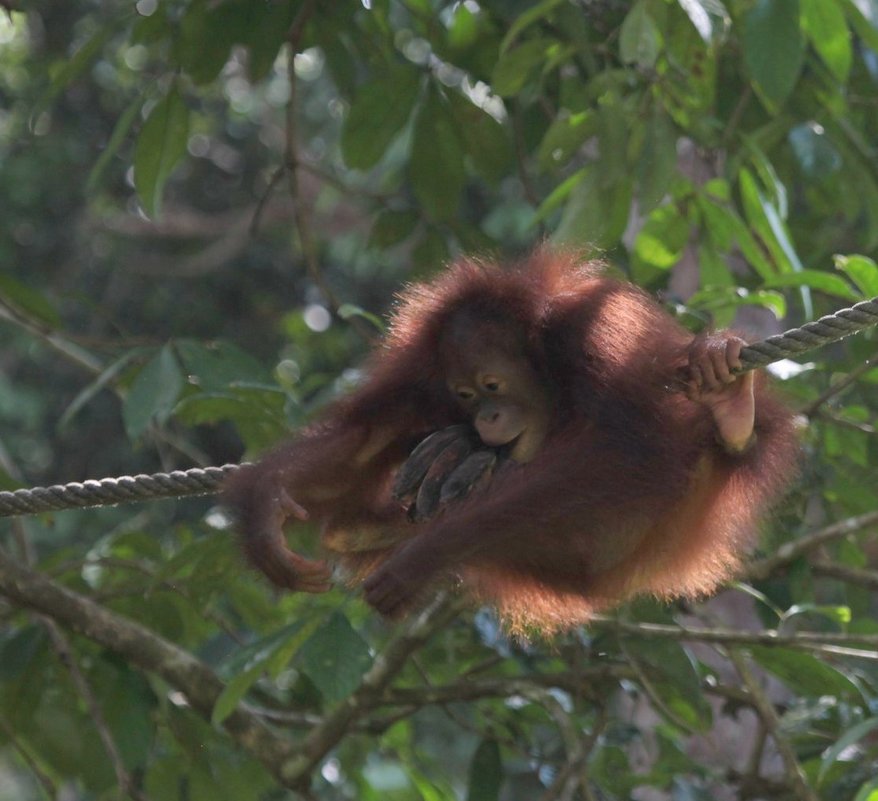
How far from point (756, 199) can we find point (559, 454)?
0.96 meters

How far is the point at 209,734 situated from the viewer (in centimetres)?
329

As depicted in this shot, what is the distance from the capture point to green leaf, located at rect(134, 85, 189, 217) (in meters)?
3.21

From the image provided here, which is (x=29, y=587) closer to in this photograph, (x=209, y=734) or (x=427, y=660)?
(x=209, y=734)

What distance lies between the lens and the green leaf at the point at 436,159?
3.50 meters

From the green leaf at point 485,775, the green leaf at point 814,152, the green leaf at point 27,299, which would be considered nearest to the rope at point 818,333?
the green leaf at point 814,152

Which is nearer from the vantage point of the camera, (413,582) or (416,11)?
(413,582)

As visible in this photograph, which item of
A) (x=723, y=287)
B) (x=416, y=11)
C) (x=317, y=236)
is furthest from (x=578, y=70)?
(x=317, y=236)

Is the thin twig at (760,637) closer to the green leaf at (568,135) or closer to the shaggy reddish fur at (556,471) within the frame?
the shaggy reddish fur at (556,471)

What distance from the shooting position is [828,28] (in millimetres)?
2762

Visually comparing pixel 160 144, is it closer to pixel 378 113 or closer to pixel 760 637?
pixel 378 113

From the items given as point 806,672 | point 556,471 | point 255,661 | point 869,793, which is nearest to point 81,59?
point 255,661

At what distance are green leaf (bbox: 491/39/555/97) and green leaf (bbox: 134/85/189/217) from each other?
0.76 metres

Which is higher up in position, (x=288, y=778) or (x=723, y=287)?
(x=723, y=287)

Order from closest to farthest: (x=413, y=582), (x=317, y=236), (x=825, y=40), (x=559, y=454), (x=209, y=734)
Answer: (x=413, y=582) < (x=559, y=454) < (x=825, y=40) < (x=209, y=734) < (x=317, y=236)
